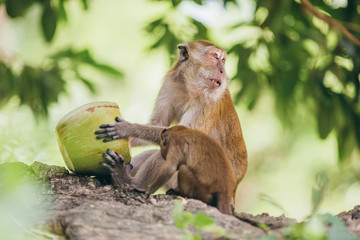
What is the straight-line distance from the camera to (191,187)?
13.6 feet

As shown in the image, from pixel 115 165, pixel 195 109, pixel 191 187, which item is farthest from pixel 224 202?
pixel 195 109

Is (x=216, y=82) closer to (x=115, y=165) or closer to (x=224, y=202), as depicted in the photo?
(x=115, y=165)

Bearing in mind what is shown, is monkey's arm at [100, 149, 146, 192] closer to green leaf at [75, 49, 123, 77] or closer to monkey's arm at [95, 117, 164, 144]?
monkey's arm at [95, 117, 164, 144]

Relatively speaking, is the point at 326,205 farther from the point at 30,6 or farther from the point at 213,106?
the point at 30,6

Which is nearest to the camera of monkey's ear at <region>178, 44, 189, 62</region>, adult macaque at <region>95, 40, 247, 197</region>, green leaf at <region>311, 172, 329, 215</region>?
green leaf at <region>311, 172, 329, 215</region>

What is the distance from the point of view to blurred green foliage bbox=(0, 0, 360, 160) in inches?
233

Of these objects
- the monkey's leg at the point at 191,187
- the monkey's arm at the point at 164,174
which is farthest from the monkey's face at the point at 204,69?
the monkey's leg at the point at 191,187

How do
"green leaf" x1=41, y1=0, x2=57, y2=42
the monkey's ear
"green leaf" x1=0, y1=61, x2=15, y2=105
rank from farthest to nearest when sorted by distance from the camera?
"green leaf" x1=0, y1=61, x2=15, y2=105
the monkey's ear
"green leaf" x1=41, y1=0, x2=57, y2=42

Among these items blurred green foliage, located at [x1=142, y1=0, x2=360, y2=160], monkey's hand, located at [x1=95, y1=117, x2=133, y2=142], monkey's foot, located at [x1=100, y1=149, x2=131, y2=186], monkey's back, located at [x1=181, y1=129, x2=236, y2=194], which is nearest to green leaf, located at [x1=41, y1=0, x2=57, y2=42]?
blurred green foliage, located at [x1=142, y1=0, x2=360, y2=160]

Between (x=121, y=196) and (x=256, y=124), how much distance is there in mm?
11678

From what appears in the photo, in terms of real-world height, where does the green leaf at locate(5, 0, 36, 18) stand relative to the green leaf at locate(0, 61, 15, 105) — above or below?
above

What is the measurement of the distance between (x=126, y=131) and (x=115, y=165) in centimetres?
42

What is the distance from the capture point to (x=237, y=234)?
2.96 m

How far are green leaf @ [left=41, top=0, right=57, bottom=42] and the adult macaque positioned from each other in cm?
143
